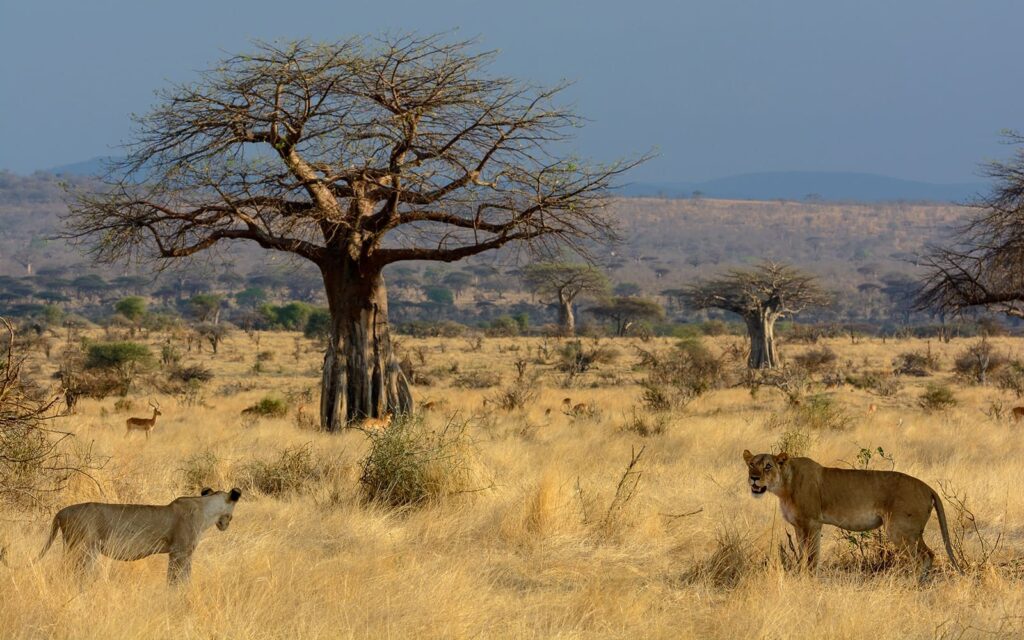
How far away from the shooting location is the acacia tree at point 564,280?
50781mm

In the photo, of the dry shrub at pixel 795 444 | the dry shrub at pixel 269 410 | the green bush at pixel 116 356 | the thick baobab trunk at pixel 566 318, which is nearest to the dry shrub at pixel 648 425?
the dry shrub at pixel 795 444

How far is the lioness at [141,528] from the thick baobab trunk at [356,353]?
7345 mm

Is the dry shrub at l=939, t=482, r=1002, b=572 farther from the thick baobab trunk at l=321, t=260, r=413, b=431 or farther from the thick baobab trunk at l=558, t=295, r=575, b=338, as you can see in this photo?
the thick baobab trunk at l=558, t=295, r=575, b=338

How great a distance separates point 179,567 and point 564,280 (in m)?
46.3

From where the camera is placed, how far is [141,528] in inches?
208

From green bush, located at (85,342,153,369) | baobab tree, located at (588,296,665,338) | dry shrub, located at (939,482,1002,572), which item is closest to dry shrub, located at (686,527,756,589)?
dry shrub, located at (939,482,1002,572)

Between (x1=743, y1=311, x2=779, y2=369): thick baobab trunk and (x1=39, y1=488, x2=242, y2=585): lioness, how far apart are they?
26214mm

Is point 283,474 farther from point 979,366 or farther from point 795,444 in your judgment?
point 979,366

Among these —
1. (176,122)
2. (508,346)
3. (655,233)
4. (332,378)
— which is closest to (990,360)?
(508,346)

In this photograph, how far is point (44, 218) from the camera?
126 m

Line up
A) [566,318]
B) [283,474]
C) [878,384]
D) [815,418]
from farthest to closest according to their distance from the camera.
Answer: [566,318] → [878,384] → [815,418] → [283,474]

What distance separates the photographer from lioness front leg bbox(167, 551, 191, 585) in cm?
531

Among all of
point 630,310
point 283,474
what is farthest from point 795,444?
point 630,310

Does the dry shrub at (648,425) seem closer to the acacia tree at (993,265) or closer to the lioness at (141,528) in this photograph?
the acacia tree at (993,265)
